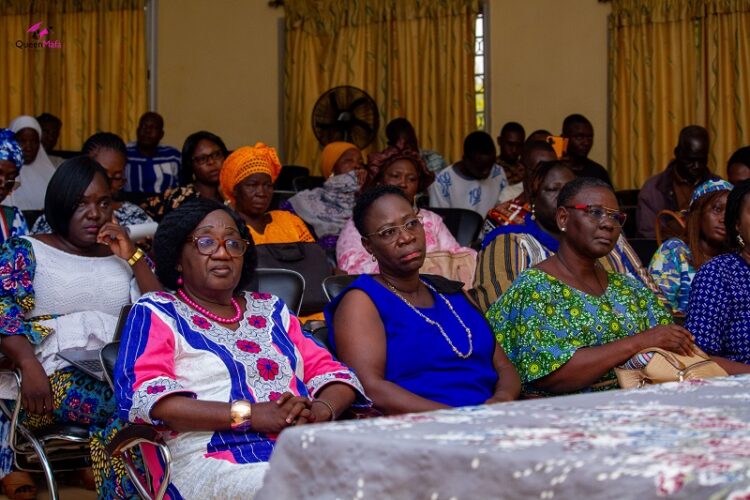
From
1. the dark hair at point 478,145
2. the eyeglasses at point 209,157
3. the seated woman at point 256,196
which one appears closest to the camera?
the seated woman at point 256,196

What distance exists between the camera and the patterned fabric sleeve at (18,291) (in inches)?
143

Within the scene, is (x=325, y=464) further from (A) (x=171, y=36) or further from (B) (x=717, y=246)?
(A) (x=171, y=36)

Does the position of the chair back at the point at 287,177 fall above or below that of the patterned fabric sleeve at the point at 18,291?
above

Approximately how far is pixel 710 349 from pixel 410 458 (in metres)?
2.52

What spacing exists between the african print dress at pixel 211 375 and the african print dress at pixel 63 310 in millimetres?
738

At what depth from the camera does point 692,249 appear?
4559 millimetres

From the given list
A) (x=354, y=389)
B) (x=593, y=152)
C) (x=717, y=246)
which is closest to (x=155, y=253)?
(x=354, y=389)

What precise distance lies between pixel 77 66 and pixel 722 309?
759 cm

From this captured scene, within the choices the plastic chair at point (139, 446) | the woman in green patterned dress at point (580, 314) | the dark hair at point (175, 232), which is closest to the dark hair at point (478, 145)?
the woman in green patterned dress at point (580, 314)

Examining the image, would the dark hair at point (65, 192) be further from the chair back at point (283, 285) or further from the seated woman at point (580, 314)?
the seated woman at point (580, 314)

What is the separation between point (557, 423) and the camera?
4.72 feet

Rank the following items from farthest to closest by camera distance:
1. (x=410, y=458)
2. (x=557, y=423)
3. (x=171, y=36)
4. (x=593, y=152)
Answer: (x=171, y=36) → (x=593, y=152) → (x=557, y=423) → (x=410, y=458)

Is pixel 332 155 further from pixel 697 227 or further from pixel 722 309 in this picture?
pixel 722 309

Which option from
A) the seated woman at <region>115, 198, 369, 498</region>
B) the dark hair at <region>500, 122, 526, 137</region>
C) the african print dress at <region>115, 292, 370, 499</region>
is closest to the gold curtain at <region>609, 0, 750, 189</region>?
the dark hair at <region>500, 122, 526, 137</region>
